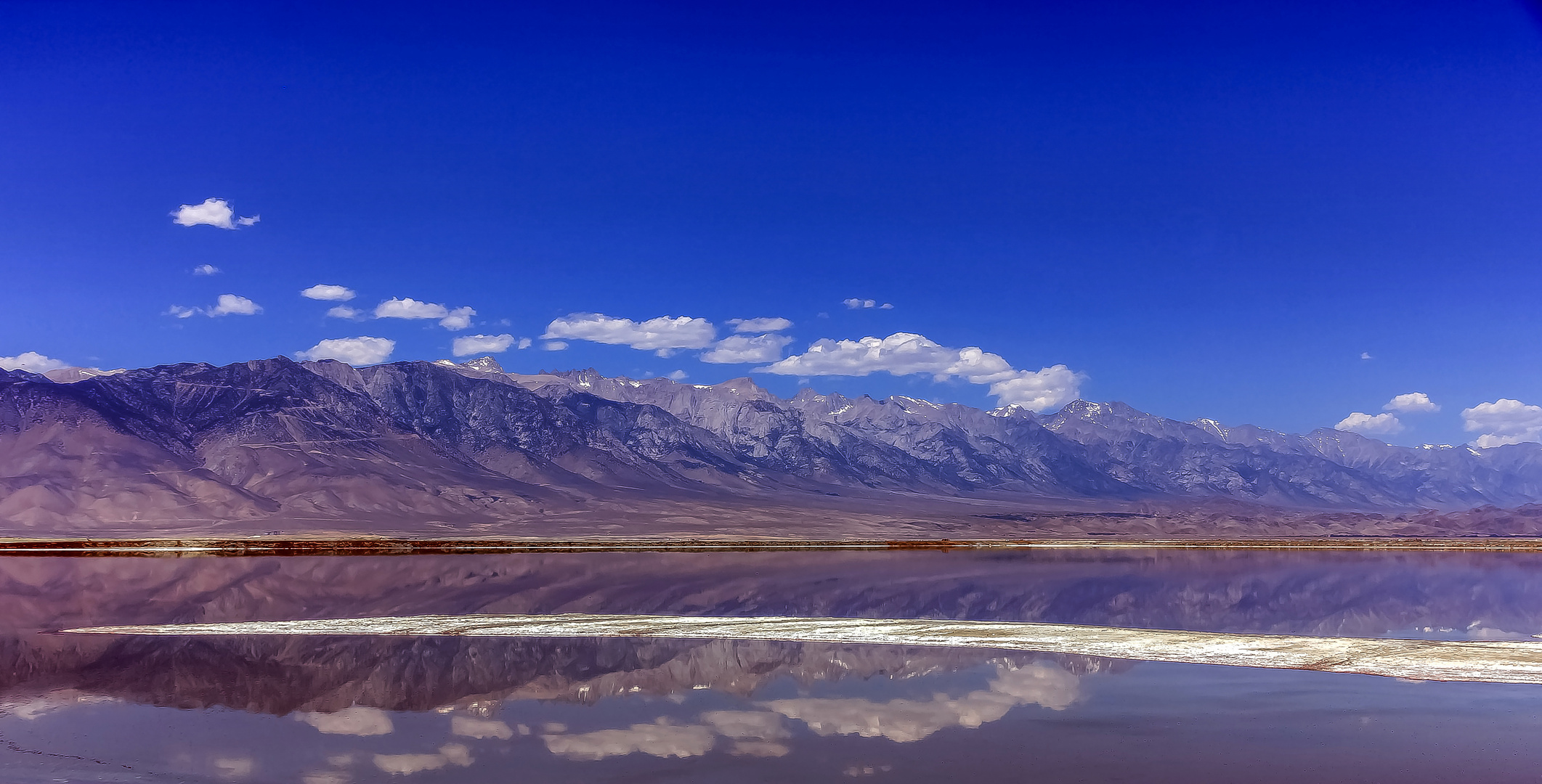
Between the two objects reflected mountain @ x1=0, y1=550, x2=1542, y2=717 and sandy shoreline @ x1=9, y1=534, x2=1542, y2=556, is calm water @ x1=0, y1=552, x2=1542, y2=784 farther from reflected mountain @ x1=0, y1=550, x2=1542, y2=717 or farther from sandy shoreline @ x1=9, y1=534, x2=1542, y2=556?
sandy shoreline @ x1=9, y1=534, x2=1542, y2=556

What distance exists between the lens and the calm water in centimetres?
1436

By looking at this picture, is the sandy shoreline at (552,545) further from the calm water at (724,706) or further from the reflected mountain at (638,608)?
the calm water at (724,706)

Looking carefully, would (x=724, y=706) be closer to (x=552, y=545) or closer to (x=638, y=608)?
(x=638, y=608)

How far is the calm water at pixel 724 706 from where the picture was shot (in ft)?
47.1

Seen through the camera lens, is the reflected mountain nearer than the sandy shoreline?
Yes

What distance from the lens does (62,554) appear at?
66.8 m

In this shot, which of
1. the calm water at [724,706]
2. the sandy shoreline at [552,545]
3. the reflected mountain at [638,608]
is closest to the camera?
the calm water at [724,706]

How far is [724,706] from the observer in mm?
18734

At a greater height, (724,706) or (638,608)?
(724,706)

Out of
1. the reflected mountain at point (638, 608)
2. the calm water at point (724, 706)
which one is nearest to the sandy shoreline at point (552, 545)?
the reflected mountain at point (638, 608)

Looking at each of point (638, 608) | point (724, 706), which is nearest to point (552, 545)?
point (638, 608)

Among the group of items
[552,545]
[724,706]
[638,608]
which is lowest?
[552,545]

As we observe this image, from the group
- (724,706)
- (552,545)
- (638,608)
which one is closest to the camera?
(724,706)

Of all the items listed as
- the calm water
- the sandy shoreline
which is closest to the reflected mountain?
the calm water
